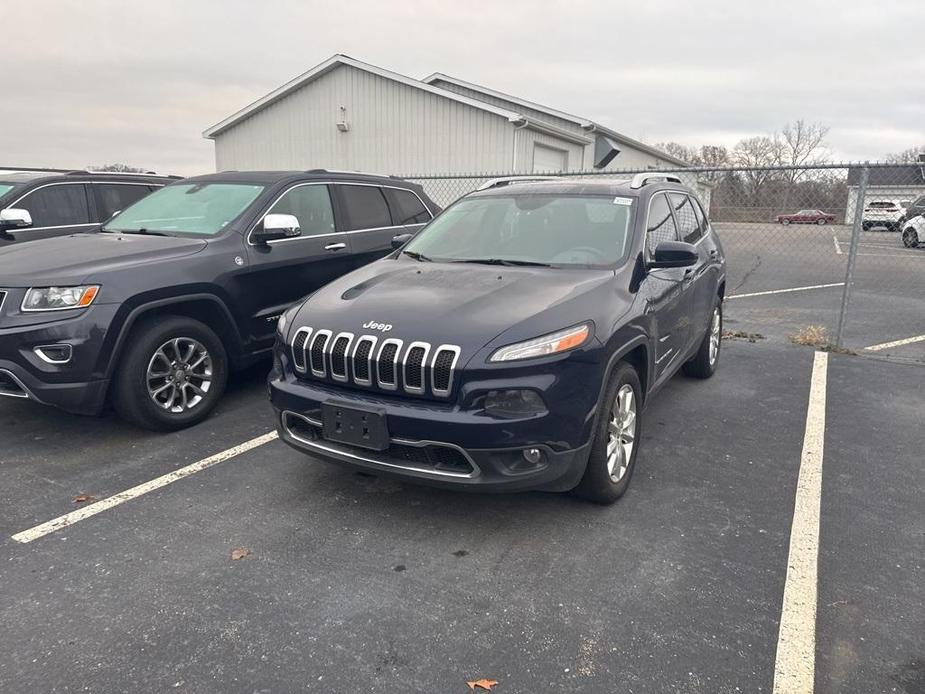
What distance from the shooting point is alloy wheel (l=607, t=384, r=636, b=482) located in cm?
348

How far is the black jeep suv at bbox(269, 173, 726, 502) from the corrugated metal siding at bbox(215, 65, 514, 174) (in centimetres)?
1373

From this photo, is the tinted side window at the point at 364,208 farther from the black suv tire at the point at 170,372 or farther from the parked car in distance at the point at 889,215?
the parked car in distance at the point at 889,215

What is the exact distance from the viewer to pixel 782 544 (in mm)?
3223

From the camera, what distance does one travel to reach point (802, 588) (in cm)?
287

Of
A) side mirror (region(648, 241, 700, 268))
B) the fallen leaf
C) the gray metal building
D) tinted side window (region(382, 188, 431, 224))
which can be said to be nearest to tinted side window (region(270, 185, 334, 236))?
tinted side window (region(382, 188, 431, 224))

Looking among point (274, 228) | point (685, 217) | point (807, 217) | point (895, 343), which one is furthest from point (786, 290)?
point (274, 228)

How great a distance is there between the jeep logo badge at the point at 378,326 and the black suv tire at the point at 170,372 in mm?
1847

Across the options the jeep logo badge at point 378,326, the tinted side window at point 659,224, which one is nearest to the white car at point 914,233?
the tinted side window at point 659,224

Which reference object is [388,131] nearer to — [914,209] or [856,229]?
[914,209]

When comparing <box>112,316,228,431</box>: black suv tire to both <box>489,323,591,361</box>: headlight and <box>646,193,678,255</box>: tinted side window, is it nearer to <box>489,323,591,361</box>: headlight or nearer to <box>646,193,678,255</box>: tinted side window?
<box>489,323,591,361</box>: headlight

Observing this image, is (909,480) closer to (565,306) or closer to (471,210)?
(565,306)

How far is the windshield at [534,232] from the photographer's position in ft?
13.2

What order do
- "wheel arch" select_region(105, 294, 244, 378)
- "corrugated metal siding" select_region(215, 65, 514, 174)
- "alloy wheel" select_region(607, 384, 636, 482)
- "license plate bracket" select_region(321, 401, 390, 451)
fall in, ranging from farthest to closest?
"corrugated metal siding" select_region(215, 65, 514, 174)
"wheel arch" select_region(105, 294, 244, 378)
"alloy wheel" select_region(607, 384, 636, 482)
"license plate bracket" select_region(321, 401, 390, 451)

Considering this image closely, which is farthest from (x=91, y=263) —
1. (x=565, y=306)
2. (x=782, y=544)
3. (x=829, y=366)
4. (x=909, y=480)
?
(x=829, y=366)
